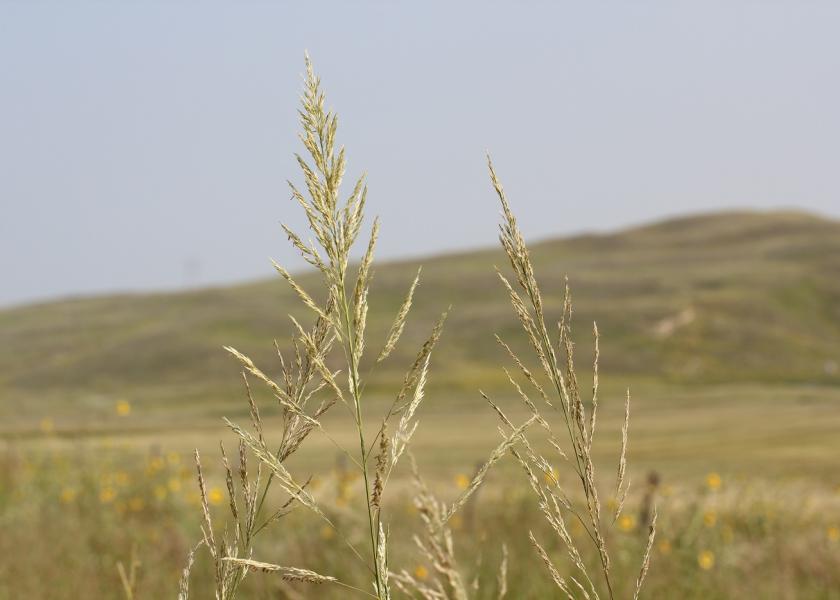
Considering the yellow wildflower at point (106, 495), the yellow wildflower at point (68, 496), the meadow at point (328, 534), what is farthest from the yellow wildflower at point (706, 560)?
the yellow wildflower at point (68, 496)

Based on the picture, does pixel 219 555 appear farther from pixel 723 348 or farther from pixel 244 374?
pixel 723 348

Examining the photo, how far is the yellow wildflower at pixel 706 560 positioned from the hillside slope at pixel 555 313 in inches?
1613

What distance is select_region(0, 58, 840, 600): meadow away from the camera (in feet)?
3.63

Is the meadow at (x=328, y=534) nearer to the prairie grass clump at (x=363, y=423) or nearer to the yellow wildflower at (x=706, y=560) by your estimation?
the yellow wildflower at (x=706, y=560)

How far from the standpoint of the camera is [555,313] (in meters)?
63.2

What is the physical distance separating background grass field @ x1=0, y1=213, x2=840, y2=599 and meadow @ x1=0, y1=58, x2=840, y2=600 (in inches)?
2.2

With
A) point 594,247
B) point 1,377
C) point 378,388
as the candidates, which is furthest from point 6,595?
point 594,247

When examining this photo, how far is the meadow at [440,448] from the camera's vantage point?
1106 mm

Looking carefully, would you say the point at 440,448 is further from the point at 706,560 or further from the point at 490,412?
the point at 706,560

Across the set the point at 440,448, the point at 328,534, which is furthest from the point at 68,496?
the point at 440,448

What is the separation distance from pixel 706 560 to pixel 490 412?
3120cm

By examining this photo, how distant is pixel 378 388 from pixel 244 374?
2051 inches

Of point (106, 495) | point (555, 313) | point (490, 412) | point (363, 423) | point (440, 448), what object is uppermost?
point (363, 423)

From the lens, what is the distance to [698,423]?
28.8 metres
